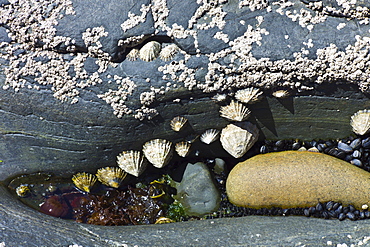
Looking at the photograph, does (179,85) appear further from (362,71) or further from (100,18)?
(362,71)

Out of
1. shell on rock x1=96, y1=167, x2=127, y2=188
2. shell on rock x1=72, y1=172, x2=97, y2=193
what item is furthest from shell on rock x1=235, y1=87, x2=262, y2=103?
shell on rock x1=72, y1=172, x2=97, y2=193

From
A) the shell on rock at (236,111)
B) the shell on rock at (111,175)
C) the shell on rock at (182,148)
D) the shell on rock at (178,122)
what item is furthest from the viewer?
the shell on rock at (111,175)

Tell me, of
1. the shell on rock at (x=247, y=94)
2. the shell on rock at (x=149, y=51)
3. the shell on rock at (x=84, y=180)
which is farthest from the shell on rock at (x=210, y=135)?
the shell on rock at (x=84, y=180)

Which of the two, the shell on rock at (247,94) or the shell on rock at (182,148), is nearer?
the shell on rock at (247,94)

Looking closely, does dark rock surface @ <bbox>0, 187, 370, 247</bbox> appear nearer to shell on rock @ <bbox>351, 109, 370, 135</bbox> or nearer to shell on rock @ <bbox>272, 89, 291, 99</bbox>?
shell on rock @ <bbox>351, 109, 370, 135</bbox>

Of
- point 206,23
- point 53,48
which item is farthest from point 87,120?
point 206,23

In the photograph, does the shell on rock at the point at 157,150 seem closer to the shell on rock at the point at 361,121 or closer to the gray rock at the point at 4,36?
the gray rock at the point at 4,36

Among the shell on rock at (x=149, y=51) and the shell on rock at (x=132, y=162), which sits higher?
the shell on rock at (x=149, y=51)

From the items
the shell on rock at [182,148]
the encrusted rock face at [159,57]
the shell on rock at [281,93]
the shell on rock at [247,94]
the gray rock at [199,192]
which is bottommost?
the gray rock at [199,192]
